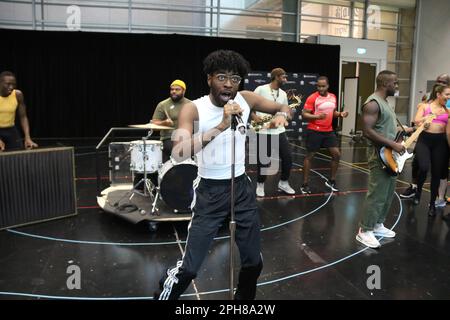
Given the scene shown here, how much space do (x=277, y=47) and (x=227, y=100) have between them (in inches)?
502

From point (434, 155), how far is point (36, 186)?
5.30m

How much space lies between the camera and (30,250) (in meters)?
4.20

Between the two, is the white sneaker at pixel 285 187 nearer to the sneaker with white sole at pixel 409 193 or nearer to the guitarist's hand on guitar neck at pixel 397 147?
the sneaker with white sole at pixel 409 193

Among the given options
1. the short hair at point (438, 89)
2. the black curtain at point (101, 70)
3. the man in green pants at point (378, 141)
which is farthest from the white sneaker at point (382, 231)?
the black curtain at point (101, 70)

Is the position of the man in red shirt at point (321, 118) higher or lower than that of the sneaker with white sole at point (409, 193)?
higher

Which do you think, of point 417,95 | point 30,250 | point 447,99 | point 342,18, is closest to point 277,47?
point 342,18

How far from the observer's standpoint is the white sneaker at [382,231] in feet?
15.4

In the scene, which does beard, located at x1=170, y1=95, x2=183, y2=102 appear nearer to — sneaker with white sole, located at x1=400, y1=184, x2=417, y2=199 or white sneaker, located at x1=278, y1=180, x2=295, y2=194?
white sneaker, located at x1=278, y1=180, x2=295, y2=194

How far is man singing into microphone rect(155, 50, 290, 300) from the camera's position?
8.12ft

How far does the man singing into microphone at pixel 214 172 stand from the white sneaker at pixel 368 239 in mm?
2161

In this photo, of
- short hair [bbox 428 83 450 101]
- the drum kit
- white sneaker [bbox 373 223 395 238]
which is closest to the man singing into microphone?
the drum kit

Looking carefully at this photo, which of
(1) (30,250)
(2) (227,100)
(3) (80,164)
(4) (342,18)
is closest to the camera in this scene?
(2) (227,100)

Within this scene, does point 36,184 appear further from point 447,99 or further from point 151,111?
point 151,111

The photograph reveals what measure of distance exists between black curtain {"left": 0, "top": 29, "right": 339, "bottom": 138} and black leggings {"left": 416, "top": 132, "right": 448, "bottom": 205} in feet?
31.6
